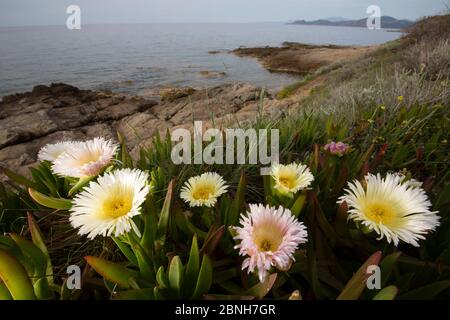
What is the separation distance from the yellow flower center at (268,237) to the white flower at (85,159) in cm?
61

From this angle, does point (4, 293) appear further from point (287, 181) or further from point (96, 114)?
point (96, 114)

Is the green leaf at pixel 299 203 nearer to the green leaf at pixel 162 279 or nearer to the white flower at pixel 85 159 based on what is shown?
the green leaf at pixel 162 279

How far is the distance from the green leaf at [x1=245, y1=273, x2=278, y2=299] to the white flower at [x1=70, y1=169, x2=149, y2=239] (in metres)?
0.40

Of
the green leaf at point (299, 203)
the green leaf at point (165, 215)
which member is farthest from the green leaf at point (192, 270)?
the green leaf at point (299, 203)

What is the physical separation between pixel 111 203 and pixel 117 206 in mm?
20

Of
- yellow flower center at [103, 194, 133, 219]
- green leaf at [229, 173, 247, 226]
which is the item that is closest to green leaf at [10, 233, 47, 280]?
yellow flower center at [103, 194, 133, 219]

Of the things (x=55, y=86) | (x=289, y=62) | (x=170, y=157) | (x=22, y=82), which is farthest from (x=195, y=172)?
(x=289, y=62)

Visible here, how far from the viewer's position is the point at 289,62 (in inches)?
Result: 890

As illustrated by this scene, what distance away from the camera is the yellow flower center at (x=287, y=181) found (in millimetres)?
1217

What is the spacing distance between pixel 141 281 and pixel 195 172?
3.37ft

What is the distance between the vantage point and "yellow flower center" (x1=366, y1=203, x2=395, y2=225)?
38.7 inches

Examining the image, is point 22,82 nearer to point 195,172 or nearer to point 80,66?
point 80,66

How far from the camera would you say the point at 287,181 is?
1.23 metres

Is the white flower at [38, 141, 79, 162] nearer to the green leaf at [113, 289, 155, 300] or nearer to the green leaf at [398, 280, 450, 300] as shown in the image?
the green leaf at [113, 289, 155, 300]
